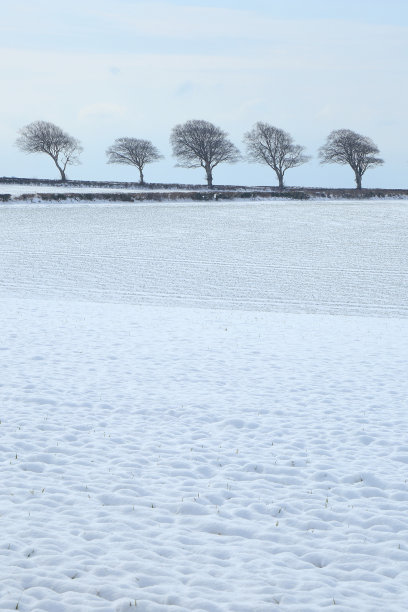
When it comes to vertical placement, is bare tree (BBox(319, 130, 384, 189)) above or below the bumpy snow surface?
above

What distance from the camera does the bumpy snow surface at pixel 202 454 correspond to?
6.26m

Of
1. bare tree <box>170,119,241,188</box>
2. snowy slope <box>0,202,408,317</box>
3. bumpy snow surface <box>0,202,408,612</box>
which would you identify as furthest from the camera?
bare tree <box>170,119,241,188</box>

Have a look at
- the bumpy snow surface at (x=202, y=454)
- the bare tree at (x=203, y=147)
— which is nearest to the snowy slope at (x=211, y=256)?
the bumpy snow surface at (x=202, y=454)

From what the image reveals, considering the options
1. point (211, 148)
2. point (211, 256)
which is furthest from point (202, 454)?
point (211, 148)

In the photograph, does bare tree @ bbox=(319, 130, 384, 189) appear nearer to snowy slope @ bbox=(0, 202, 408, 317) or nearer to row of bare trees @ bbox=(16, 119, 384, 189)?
row of bare trees @ bbox=(16, 119, 384, 189)

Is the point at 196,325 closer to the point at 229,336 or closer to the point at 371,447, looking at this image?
the point at 229,336

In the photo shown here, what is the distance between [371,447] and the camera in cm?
1023

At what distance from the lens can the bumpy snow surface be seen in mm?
6258

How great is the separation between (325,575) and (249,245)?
34403 mm

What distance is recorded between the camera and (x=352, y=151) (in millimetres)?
98375

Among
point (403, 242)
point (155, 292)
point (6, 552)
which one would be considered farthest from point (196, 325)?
point (403, 242)

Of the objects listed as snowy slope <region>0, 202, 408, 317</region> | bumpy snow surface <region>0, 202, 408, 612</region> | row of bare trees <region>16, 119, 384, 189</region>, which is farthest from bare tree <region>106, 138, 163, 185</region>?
bumpy snow surface <region>0, 202, 408, 612</region>

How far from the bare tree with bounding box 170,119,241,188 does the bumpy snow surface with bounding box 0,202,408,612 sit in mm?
71257

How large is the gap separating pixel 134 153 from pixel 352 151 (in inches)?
1411
